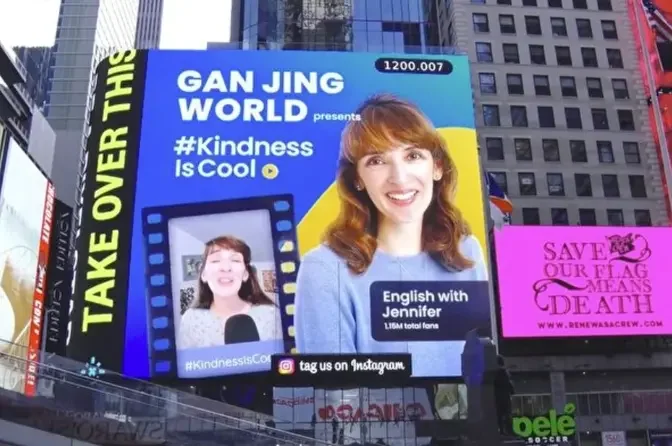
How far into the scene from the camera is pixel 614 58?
6544 cm

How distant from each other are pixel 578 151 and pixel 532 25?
40.3 feet

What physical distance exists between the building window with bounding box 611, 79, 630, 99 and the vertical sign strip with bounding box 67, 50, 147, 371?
41.3 metres

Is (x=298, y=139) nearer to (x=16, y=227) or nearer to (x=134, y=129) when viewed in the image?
(x=134, y=129)

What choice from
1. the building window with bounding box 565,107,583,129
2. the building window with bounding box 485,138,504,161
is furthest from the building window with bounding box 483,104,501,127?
the building window with bounding box 565,107,583,129

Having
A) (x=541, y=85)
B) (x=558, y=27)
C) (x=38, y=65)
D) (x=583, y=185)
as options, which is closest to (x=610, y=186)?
(x=583, y=185)

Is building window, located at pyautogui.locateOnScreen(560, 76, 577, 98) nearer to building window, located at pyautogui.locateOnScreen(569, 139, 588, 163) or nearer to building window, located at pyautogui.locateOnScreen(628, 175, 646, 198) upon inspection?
building window, located at pyautogui.locateOnScreen(569, 139, 588, 163)

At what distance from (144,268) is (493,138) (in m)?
34.8

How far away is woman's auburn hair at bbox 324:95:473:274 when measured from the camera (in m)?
35.2

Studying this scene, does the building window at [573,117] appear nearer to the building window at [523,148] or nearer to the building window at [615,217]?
the building window at [523,148]

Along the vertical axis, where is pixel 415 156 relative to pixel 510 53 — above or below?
below

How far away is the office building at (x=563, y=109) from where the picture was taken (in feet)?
197

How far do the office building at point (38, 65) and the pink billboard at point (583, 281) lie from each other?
84512 mm

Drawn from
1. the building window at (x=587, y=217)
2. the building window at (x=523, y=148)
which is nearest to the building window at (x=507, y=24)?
the building window at (x=523, y=148)

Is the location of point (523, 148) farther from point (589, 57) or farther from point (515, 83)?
point (589, 57)
